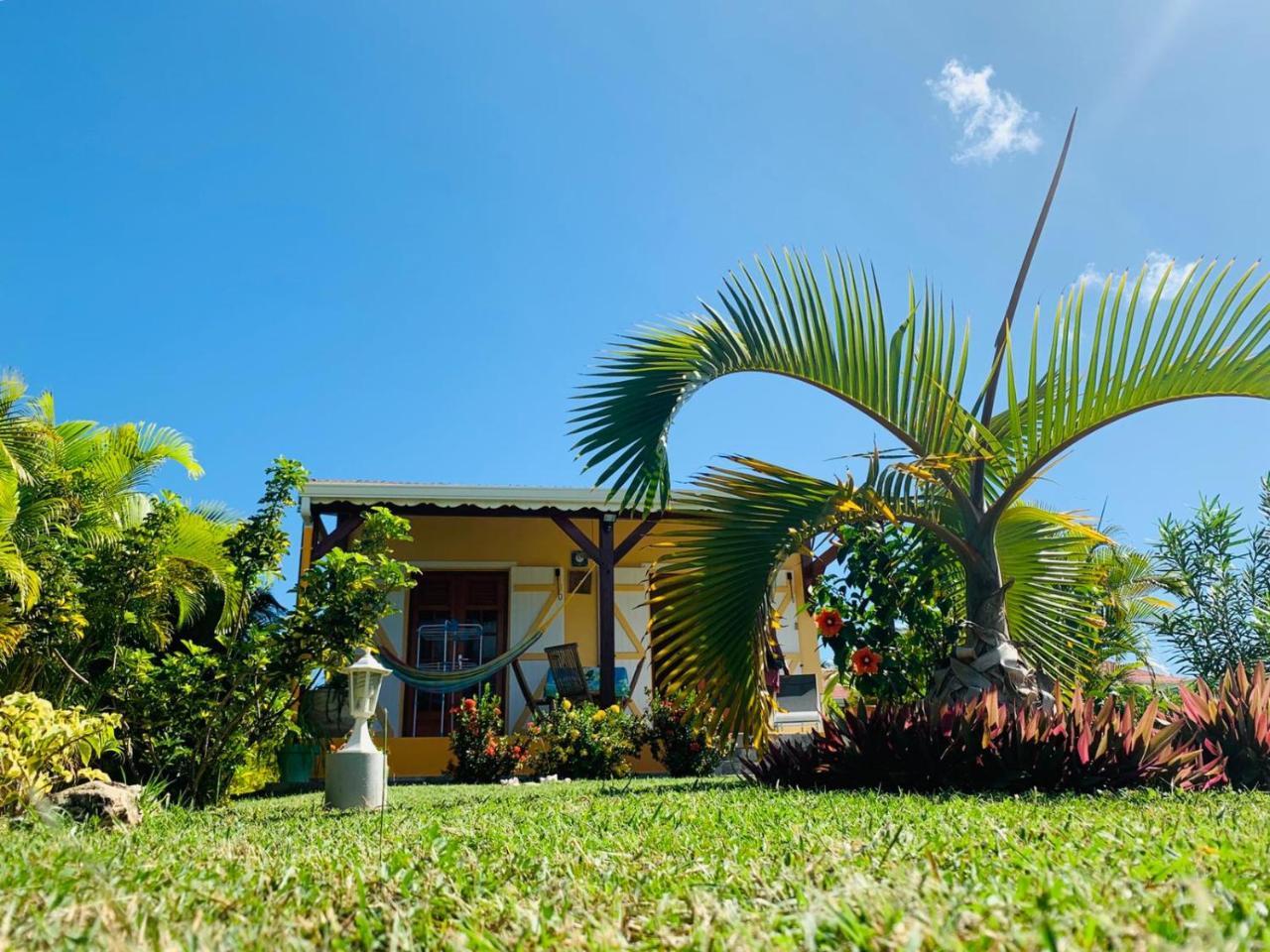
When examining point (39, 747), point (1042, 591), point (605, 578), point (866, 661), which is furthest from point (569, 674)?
point (39, 747)

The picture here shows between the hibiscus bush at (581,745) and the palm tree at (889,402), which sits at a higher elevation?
the palm tree at (889,402)

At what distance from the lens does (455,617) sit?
42.2 feet

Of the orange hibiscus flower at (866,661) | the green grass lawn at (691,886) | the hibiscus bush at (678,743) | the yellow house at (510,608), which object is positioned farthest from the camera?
the yellow house at (510,608)

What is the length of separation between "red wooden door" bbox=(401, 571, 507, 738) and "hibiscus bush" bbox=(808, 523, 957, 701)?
7904mm

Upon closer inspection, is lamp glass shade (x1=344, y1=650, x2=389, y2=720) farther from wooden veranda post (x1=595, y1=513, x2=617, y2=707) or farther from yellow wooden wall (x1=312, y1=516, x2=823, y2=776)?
yellow wooden wall (x1=312, y1=516, x2=823, y2=776)

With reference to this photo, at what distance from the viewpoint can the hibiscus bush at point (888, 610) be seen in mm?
5066

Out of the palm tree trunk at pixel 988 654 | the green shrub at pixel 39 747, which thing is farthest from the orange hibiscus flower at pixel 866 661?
the green shrub at pixel 39 747

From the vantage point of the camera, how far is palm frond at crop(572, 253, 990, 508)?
14.0 ft

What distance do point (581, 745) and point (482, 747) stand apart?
95 cm

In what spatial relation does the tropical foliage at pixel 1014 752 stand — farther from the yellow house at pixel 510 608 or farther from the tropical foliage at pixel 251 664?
the yellow house at pixel 510 608

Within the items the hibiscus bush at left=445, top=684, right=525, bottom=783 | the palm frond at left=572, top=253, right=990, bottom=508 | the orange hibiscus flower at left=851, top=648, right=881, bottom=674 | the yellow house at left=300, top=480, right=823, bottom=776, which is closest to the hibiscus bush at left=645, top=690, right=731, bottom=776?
the hibiscus bush at left=445, top=684, right=525, bottom=783

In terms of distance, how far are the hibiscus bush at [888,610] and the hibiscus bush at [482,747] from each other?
4.27 meters

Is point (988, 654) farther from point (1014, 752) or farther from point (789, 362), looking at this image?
point (789, 362)

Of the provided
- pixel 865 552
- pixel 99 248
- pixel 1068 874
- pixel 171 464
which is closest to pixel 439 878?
pixel 1068 874
